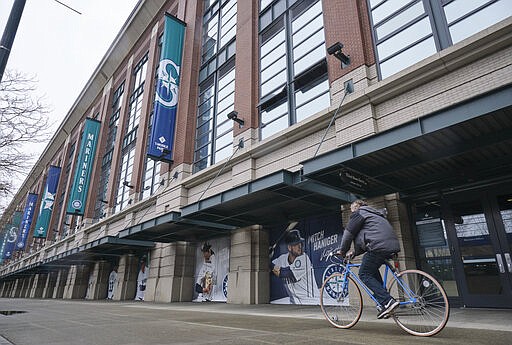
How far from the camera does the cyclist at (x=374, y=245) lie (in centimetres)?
465

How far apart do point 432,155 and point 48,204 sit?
4596cm

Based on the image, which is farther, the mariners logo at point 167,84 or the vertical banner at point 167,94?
the mariners logo at point 167,84

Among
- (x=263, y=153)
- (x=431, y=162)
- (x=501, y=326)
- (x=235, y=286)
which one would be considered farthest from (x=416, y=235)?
(x=235, y=286)

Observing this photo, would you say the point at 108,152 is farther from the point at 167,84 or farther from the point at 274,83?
the point at 274,83

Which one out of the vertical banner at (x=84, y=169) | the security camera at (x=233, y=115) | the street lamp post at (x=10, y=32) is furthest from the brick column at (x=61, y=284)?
the street lamp post at (x=10, y=32)

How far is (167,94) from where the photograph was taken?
1933 centimetres

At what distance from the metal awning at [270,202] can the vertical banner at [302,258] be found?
0.52 meters

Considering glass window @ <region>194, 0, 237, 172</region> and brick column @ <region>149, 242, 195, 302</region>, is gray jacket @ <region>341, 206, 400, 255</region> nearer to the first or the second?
glass window @ <region>194, 0, 237, 172</region>

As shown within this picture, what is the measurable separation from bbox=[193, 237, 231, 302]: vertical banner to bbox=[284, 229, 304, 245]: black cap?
3.56 m

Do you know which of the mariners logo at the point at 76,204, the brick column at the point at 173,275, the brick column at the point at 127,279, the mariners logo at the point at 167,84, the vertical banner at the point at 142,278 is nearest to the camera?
the brick column at the point at 173,275

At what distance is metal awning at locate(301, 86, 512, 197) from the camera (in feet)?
20.0

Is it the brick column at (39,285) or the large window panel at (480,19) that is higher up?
the large window panel at (480,19)

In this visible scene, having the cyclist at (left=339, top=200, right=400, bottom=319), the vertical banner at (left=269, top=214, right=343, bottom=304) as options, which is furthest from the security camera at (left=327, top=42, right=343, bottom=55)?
the cyclist at (left=339, top=200, right=400, bottom=319)

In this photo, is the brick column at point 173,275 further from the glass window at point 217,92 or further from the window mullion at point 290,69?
the window mullion at point 290,69
